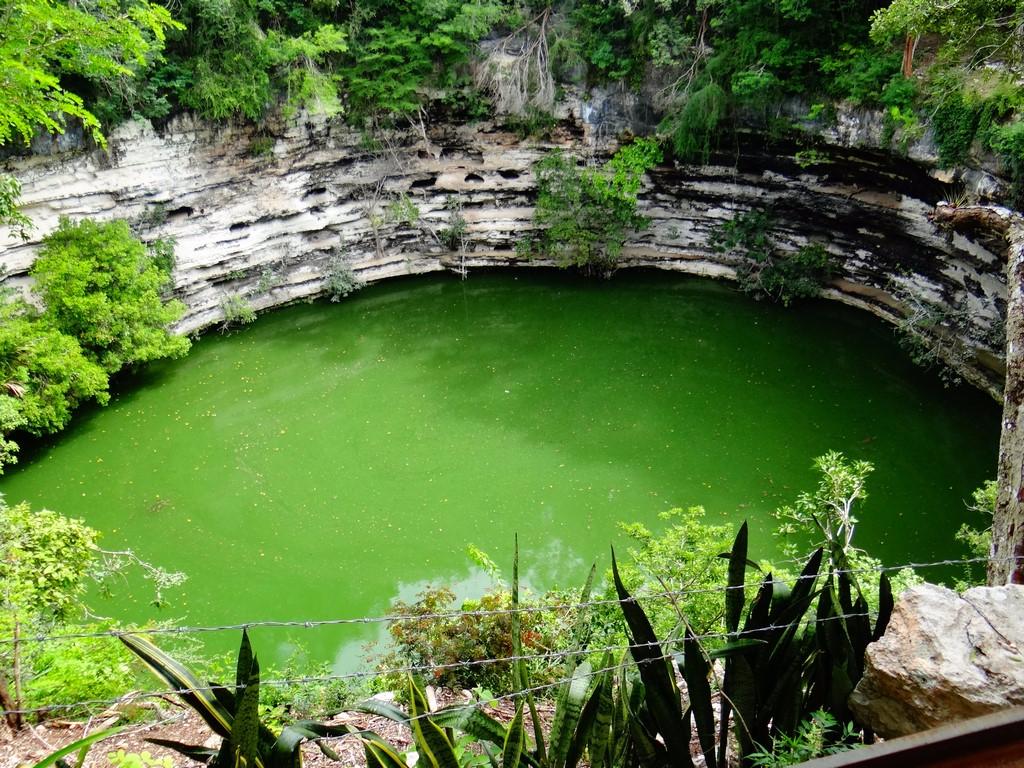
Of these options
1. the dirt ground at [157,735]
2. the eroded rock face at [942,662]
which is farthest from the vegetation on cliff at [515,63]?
the eroded rock face at [942,662]

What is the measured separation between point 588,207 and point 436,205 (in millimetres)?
2477

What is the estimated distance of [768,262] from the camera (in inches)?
400

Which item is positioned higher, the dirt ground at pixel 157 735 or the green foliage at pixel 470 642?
the dirt ground at pixel 157 735

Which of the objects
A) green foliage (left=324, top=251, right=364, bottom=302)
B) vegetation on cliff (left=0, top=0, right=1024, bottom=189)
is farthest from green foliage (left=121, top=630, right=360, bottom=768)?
green foliage (left=324, top=251, right=364, bottom=302)

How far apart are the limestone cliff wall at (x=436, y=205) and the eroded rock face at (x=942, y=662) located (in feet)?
22.3

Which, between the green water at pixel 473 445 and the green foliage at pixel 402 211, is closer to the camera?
the green water at pixel 473 445

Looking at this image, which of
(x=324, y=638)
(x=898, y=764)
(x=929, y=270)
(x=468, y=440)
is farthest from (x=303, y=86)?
(x=898, y=764)

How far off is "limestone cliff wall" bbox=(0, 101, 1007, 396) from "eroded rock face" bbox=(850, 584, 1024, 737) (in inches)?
268

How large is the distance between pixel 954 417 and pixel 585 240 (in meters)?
5.40

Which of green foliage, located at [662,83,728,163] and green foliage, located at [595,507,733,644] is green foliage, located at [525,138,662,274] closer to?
green foliage, located at [662,83,728,163]

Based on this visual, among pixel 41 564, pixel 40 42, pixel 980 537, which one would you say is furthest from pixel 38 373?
pixel 980 537

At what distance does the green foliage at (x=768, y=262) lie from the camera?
9.82 m

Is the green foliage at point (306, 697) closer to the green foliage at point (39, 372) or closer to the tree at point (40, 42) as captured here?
the green foliage at point (39, 372)

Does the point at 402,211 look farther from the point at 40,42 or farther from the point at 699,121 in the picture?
the point at 40,42
